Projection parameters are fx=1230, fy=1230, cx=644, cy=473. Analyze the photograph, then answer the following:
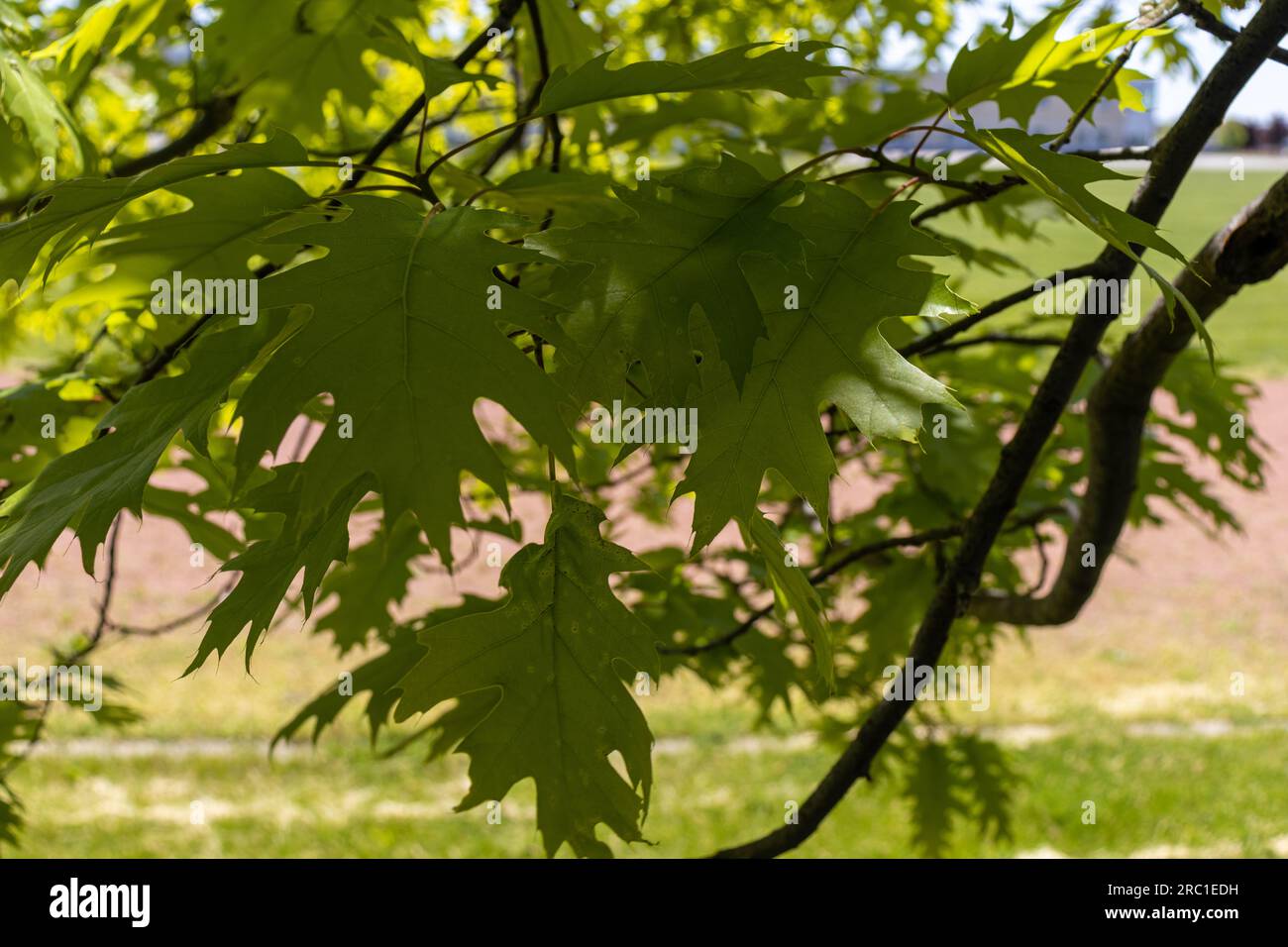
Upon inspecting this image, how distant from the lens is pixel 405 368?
70 centimetres

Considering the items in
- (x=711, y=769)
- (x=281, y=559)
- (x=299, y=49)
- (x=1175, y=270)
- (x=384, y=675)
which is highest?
(x=1175, y=270)

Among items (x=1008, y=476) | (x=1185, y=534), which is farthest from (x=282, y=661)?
(x=1185, y=534)

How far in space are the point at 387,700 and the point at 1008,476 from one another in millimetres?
701

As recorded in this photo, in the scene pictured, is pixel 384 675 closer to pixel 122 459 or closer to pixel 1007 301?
pixel 122 459

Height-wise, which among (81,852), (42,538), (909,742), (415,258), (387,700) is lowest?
(81,852)

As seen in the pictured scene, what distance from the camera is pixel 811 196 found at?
0.87 meters

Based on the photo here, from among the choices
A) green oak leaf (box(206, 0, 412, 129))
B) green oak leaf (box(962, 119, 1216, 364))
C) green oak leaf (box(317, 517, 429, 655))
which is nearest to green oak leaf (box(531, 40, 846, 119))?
green oak leaf (box(962, 119, 1216, 364))

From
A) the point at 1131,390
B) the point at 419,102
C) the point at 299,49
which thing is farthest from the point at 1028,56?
the point at 299,49

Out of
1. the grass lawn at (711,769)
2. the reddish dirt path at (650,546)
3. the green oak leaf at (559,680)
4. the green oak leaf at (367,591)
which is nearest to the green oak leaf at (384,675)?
the green oak leaf at (367,591)

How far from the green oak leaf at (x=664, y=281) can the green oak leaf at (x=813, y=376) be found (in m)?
0.03

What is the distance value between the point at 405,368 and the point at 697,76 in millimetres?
295

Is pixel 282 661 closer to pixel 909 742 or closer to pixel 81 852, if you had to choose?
pixel 81 852

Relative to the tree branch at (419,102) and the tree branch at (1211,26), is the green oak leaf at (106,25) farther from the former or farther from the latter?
the tree branch at (1211,26)
